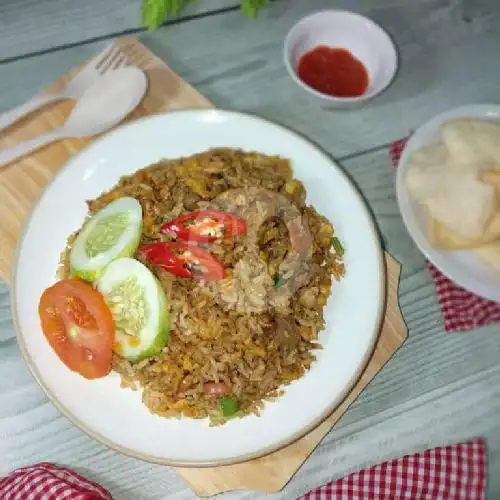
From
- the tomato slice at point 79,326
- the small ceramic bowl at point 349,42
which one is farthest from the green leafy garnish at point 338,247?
the tomato slice at point 79,326

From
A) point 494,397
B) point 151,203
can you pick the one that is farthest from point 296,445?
→ point 151,203

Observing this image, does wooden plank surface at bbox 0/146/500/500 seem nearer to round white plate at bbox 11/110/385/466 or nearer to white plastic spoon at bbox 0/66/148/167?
round white plate at bbox 11/110/385/466

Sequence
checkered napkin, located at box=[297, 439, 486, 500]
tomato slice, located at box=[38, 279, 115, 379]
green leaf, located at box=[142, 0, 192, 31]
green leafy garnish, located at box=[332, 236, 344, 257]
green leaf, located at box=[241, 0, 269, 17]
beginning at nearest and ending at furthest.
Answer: tomato slice, located at box=[38, 279, 115, 379]
checkered napkin, located at box=[297, 439, 486, 500]
green leafy garnish, located at box=[332, 236, 344, 257]
green leaf, located at box=[142, 0, 192, 31]
green leaf, located at box=[241, 0, 269, 17]

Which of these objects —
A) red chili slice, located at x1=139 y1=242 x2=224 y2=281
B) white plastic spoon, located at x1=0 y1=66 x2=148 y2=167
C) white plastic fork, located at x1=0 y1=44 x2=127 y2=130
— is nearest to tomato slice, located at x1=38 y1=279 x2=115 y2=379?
red chili slice, located at x1=139 y1=242 x2=224 y2=281

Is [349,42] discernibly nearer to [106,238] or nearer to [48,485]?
[106,238]

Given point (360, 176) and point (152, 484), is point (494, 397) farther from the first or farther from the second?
point (152, 484)

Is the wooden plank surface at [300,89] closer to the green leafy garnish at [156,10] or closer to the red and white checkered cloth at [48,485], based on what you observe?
the green leafy garnish at [156,10]
